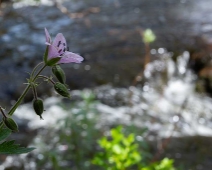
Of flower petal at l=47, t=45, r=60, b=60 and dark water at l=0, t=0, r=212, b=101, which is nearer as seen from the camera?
flower petal at l=47, t=45, r=60, b=60

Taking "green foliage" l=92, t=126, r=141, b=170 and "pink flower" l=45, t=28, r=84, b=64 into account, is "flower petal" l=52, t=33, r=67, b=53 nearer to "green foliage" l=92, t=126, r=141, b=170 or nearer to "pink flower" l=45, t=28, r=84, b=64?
"pink flower" l=45, t=28, r=84, b=64

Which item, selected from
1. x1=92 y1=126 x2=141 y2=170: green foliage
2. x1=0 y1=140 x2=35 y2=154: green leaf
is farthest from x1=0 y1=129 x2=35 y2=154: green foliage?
x1=92 y1=126 x2=141 y2=170: green foliage

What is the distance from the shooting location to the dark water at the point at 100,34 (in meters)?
5.21

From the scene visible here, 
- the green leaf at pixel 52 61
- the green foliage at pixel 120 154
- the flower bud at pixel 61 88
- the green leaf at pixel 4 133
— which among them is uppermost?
the green leaf at pixel 52 61

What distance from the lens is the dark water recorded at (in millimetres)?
5215

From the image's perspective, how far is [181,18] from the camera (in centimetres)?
709

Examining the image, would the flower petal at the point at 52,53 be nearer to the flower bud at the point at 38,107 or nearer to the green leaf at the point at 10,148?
the flower bud at the point at 38,107

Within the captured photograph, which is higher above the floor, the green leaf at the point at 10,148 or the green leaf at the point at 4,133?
the green leaf at the point at 4,133

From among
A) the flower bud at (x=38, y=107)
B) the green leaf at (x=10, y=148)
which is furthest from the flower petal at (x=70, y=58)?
the green leaf at (x=10, y=148)

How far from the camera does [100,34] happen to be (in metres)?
6.31

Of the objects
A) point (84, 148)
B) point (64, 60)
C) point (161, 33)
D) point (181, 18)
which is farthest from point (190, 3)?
point (64, 60)

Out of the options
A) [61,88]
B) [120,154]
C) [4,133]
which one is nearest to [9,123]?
[4,133]

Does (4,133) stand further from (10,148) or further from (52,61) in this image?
(52,61)

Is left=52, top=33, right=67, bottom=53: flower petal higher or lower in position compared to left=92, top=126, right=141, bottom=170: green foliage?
higher
